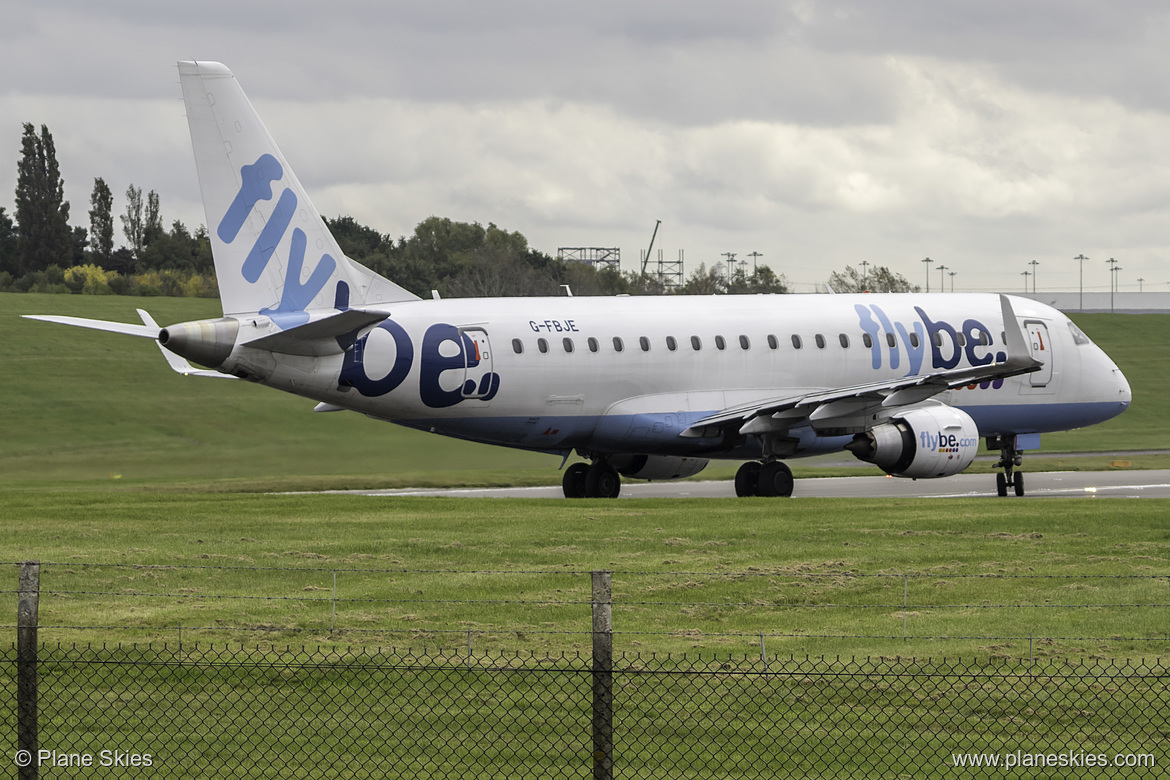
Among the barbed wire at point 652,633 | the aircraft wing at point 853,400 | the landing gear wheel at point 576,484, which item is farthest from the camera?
the landing gear wheel at point 576,484

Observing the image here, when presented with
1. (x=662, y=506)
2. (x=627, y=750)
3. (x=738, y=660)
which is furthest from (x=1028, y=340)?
(x=627, y=750)

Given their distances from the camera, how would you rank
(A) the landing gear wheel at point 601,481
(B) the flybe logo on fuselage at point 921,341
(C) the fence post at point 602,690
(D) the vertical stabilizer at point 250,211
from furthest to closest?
(B) the flybe logo on fuselage at point 921,341, (A) the landing gear wheel at point 601,481, (D) the vertical stabilizer at point 250,211, (C) the fence post at point 602,690

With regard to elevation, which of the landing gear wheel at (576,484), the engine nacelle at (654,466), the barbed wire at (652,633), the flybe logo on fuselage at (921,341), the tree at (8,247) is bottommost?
the barbed wire at (652,633)

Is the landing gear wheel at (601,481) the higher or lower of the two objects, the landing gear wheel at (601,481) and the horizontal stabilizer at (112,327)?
the lower

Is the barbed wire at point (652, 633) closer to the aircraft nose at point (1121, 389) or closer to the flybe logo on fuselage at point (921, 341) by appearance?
the flybe logo on fuselage at point (921, 341)

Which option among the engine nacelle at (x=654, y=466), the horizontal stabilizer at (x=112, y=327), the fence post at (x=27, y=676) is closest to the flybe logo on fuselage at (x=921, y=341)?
the engine nacelle at (x=654, y=466)

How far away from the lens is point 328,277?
29.7 metres

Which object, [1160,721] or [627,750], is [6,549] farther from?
[1160,721]

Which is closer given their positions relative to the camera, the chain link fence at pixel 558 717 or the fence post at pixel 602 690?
the fence post at pixel 602 690

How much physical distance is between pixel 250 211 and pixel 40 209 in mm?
116088

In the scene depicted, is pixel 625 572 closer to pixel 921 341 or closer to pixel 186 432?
pixel 921 341

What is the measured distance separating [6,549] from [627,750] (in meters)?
14.0

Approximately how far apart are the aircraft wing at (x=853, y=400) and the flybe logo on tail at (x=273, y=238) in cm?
889

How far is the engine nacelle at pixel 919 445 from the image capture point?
105ft
